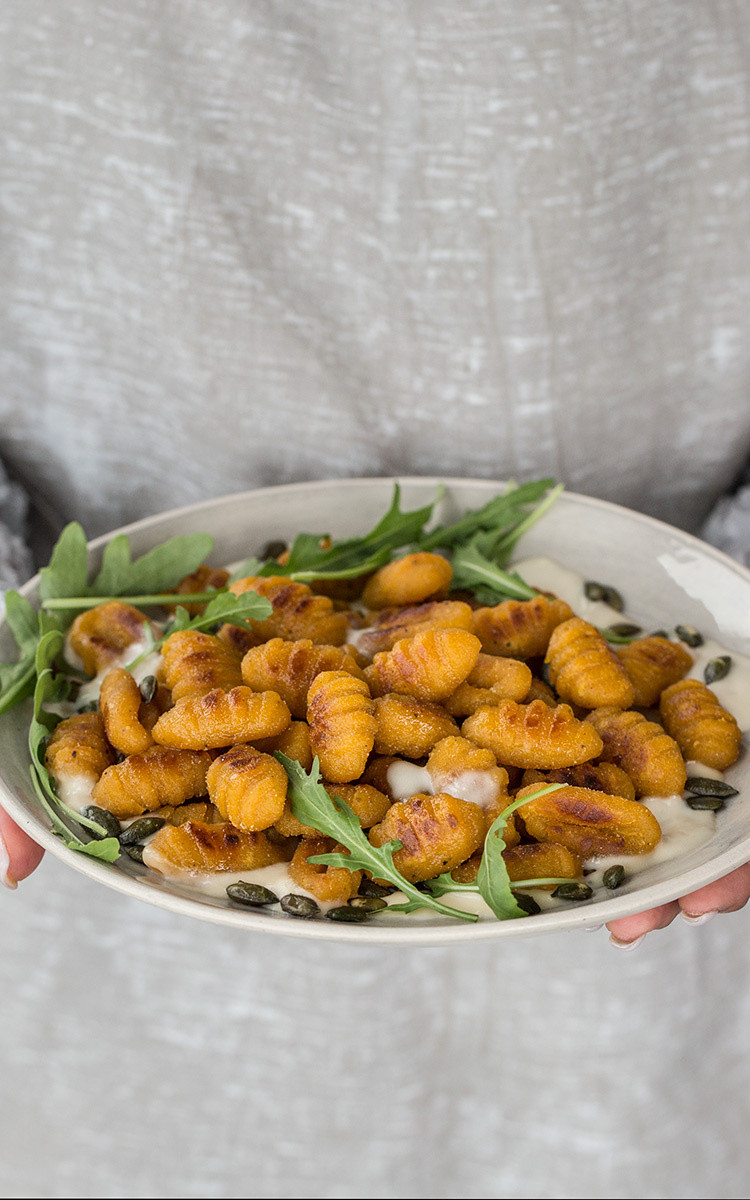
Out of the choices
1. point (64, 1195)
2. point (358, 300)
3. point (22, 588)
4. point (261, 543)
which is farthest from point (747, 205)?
point (64, 1195)

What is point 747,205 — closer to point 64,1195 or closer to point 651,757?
point 651,757

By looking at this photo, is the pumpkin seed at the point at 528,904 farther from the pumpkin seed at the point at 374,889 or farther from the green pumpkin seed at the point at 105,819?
the green pumpkin seed at the point at 105,819

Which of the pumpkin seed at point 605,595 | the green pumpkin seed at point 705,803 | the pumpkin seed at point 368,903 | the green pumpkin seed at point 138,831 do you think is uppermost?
the pumpkin seed at point 605,595

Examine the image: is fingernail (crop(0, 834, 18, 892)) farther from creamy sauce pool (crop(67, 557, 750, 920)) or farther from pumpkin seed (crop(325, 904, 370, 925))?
pumpkin seed (crop(325, 904, 370, 925))

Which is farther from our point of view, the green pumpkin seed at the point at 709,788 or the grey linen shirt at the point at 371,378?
the grey linen shirt at the point at 371,378

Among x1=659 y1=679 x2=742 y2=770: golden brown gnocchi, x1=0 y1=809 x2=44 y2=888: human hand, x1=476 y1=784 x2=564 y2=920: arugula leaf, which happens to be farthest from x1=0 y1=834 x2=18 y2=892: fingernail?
x1=659 y1=679 x2=742 y2=770: golden brown gnocchi

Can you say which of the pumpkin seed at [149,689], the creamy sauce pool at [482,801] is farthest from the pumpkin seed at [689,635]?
the pumpkin seed at [149,689]
